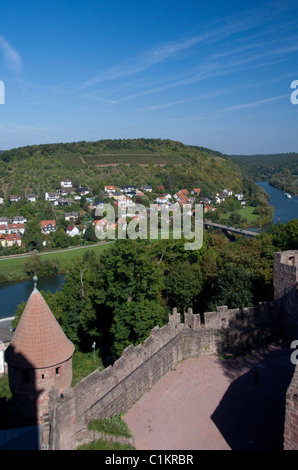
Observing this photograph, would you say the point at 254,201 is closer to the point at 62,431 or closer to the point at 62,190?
the point at 62,190

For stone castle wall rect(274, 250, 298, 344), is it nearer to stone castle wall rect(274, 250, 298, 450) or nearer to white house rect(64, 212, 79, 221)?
stone castle wall rect(274, 250, 298, 450)

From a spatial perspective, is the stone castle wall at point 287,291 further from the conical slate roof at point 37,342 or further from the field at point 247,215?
the field at point 247,215

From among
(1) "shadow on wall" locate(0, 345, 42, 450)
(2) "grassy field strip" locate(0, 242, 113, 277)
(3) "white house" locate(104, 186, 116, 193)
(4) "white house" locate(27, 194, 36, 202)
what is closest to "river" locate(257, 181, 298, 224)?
(2) "grassy field strip" locate(0, 242, 113, 277)

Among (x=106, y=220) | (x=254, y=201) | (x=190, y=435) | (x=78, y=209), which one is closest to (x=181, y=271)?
(x=190, y=435)

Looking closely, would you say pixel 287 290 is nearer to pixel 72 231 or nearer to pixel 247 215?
pixel 72 231

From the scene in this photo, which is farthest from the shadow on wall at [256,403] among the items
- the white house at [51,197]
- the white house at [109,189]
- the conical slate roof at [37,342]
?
the white house at [51,197]

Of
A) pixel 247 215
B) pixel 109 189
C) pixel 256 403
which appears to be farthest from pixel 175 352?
pixel 109 189
